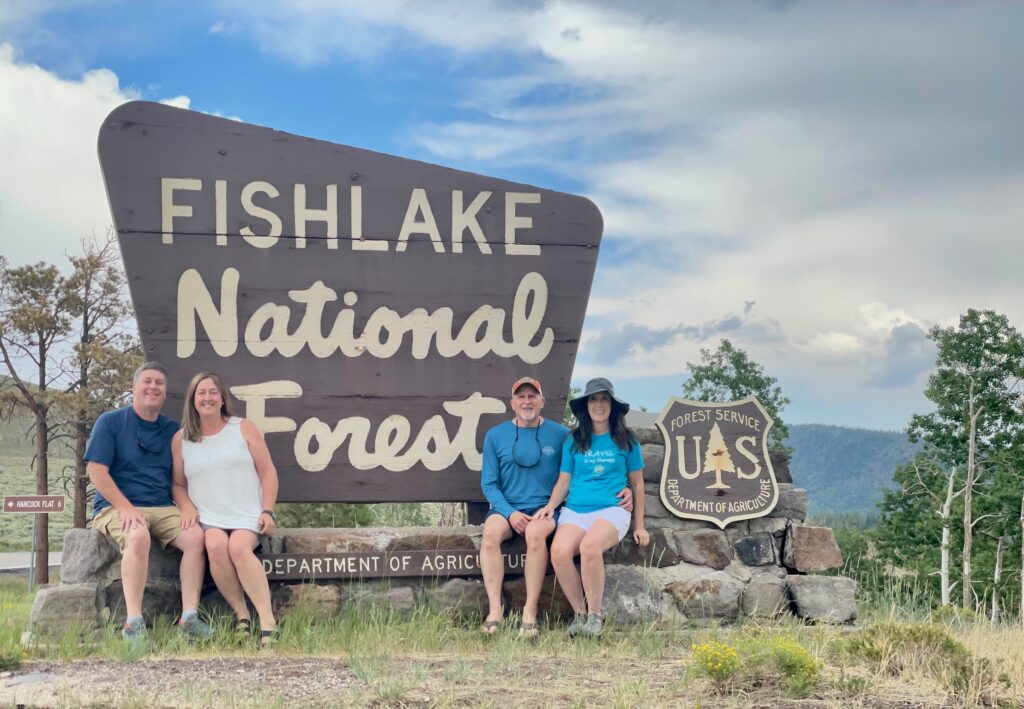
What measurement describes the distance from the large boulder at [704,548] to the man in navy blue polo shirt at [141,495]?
3.31 m

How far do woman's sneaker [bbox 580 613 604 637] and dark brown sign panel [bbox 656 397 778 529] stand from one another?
3.99ft

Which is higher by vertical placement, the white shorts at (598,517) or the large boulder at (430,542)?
the white shorts at (598,517)

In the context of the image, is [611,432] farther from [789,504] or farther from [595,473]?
[789,504]

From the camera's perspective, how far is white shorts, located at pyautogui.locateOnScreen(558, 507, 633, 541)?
6215mm

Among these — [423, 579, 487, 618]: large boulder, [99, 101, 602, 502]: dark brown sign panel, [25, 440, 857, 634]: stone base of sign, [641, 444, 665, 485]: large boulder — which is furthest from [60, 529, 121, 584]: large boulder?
[641, 444, 665, 485]: large boulder

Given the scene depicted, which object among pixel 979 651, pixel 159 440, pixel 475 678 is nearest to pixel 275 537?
pixel 159 440

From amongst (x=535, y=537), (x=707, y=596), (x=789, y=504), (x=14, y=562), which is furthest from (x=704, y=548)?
(x=14, y=562)

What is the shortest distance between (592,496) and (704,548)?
121 cm

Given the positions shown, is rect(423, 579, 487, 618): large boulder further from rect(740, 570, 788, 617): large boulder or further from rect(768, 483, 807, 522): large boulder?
rect(768, 483, 807, 522): large boulder

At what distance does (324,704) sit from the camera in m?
4.14

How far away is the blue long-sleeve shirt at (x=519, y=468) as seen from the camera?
6.45 meters

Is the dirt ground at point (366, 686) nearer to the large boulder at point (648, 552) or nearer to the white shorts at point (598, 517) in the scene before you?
the white shorts at point (598, 517)

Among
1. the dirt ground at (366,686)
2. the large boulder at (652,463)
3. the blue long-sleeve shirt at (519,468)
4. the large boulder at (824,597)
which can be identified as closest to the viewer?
the dirt ground at (366,686)

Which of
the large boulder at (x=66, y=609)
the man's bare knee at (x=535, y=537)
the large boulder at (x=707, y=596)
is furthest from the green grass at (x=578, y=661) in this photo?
the man's bare knee at (x=535, y=537)
